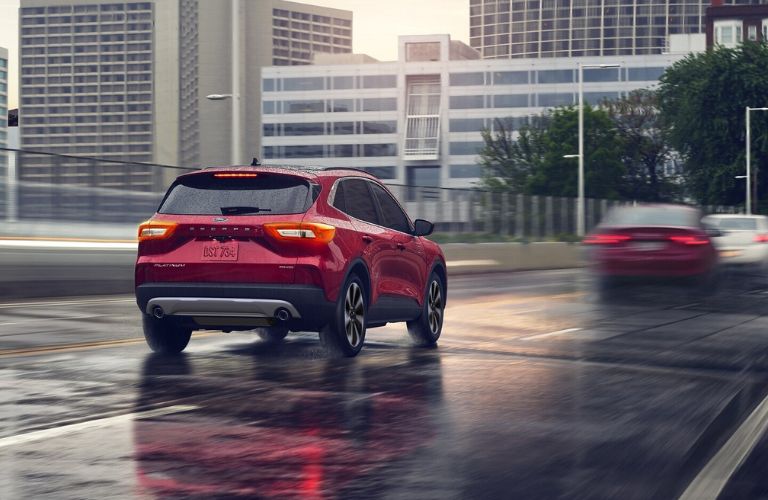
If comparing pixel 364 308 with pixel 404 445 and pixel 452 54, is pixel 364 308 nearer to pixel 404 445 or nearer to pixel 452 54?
pixel 404 445

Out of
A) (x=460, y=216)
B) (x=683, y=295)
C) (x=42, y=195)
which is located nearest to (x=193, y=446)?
(x=42, y=195)

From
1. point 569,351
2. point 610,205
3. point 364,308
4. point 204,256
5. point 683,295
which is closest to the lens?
point 204,256

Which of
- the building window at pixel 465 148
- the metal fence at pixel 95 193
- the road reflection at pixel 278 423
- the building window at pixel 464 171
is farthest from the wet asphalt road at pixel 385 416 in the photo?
the building window at pixel 465 148

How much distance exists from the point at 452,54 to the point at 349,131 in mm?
14525

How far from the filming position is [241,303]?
10016 millimetres

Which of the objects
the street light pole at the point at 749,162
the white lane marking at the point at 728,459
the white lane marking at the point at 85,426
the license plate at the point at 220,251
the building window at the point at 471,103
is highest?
the building window at the point at 471,103

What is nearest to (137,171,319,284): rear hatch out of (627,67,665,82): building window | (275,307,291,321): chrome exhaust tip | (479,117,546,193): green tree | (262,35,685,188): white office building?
(275,307,291,321): chrome exhaust tip

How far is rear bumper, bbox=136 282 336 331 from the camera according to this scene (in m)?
10.0

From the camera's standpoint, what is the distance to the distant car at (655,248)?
21.4 m

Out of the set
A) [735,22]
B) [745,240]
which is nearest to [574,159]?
[735,22]

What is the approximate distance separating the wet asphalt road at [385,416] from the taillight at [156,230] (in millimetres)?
982

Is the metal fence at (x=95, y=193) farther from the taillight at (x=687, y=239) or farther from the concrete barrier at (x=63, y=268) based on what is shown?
the taillight at (x=687, y=239)

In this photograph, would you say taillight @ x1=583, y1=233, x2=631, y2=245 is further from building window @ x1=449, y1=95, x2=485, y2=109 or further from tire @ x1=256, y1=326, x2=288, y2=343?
building window @ x1=449, y1=95, x2=485, y2=109

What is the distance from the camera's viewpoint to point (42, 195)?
64.0 ft
